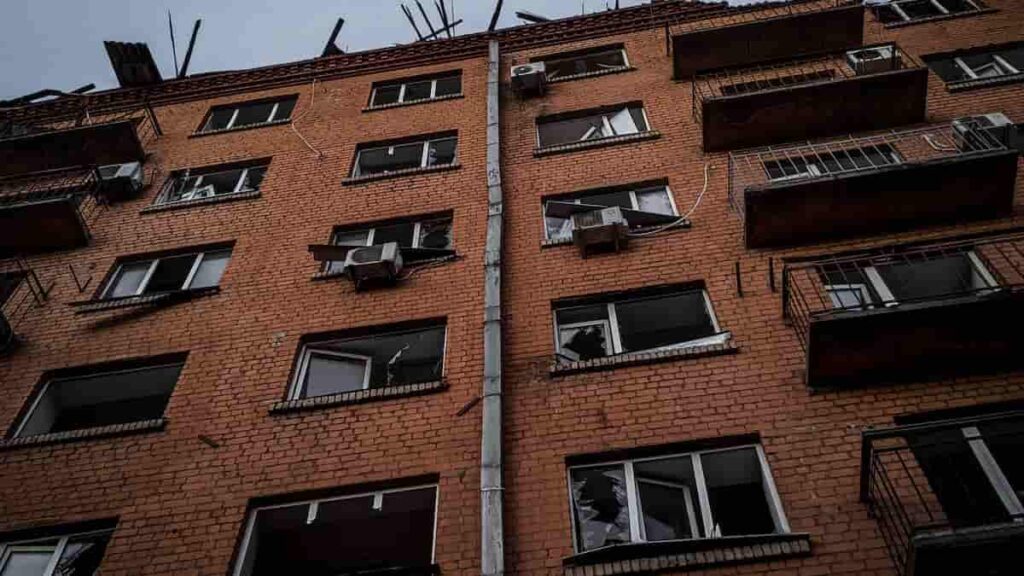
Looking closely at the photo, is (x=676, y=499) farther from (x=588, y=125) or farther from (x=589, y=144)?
(x=588, y=125)

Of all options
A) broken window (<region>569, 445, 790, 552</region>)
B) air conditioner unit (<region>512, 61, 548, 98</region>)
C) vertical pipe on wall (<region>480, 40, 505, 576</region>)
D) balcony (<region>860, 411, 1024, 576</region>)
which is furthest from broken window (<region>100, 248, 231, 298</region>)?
balcony (<region>860, 411, 1024, 576</region>)

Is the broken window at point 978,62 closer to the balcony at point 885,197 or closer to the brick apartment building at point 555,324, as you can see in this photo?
the brick apartment building at point 555,324

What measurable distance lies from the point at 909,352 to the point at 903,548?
1981mm

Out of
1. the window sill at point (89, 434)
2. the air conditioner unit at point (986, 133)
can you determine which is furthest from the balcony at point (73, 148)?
the air conditioner unit at point (986, 133)

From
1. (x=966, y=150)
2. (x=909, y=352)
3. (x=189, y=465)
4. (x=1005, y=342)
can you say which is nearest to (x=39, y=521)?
(x=189, y=465)

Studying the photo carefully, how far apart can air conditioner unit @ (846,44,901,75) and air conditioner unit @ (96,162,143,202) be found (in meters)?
11.9

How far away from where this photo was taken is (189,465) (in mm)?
7328

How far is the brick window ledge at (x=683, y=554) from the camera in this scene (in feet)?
18.5

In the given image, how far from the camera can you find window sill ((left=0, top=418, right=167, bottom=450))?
7.79 m

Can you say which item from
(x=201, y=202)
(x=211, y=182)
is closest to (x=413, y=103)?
(x=211, y=182)

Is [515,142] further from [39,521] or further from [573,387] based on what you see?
[39,521]

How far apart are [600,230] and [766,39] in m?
6.19

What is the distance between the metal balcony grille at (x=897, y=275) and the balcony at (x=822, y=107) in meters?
3.15

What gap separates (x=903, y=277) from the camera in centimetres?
787
